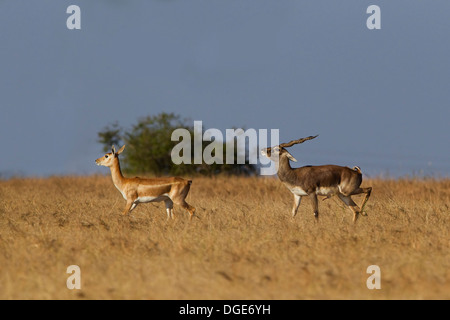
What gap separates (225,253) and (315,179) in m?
4.74

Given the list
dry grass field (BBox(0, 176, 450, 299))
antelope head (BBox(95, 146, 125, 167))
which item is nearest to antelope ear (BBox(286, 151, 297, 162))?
dry grass field (BBox(0, 176, 450, 299))

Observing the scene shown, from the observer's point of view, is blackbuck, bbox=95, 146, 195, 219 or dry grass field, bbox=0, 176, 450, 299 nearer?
dry grass field, bbox=0, 176, 450, 299

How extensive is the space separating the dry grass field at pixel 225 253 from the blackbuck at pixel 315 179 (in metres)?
0.45

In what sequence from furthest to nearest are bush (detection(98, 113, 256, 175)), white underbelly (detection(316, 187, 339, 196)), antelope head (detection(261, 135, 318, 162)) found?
bush (detection(98, 113, 256, 175)) < antelope head (detection(261, 135, 318, 162)) < white underbelly (detection(316, 187, 339, 196))

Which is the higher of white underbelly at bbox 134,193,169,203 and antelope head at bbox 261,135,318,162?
antelope head at bbox 261,135,318,162

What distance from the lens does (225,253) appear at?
9.69 meters

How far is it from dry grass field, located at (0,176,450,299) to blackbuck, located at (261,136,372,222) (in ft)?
1.49

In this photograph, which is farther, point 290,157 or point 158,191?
point 290,157

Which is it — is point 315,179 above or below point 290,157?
below

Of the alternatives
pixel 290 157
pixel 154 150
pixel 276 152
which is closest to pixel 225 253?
pixel 290 157

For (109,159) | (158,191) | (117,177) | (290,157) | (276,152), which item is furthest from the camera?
(109,159)

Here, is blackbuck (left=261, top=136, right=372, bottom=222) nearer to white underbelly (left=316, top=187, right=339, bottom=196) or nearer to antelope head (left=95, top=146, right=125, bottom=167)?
white underbelly (left=316, top=187, right=339, bottom=196)

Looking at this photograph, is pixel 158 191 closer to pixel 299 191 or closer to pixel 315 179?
pixel 299 191

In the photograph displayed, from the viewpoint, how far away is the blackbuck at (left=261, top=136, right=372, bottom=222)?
13969 millimetres
